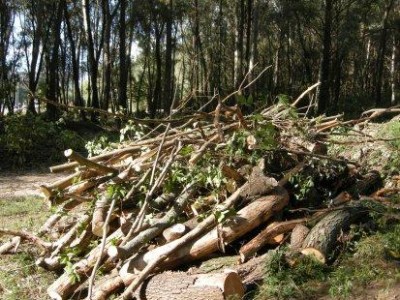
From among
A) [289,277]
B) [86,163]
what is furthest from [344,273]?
[86,163]

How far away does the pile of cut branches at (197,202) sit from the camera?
5738 millimetres

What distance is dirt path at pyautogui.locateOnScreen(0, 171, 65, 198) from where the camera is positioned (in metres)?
11.5

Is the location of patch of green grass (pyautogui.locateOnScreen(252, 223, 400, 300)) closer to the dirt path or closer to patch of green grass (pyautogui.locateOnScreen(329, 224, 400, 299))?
patch of green grass (pyautogui.locateOnScreen(329, 224, 400, 299))

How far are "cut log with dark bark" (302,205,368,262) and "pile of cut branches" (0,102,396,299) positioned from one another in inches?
0.5

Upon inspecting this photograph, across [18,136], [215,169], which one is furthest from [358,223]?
[18,136]

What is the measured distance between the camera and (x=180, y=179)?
6.54 metres

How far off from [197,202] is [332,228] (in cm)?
166

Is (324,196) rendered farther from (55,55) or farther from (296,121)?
(55,55)

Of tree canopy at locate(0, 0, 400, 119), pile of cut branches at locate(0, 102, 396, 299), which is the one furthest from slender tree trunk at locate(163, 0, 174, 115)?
pile of cut branches at locate(0, 102, 396, 299)

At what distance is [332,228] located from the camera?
5.73m

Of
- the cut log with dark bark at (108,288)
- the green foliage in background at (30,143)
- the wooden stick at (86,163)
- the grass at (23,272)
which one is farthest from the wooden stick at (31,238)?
the green foliage in background at (30,143)

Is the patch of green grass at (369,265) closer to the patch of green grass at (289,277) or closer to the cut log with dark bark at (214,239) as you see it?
the patch of green grass at (289,277)

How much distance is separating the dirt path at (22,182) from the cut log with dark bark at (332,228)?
277 inches

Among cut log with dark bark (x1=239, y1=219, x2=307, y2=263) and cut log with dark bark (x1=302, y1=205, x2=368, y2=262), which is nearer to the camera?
cut log with dark bark (x1=302, y1=205, x2=368, y2=262)
